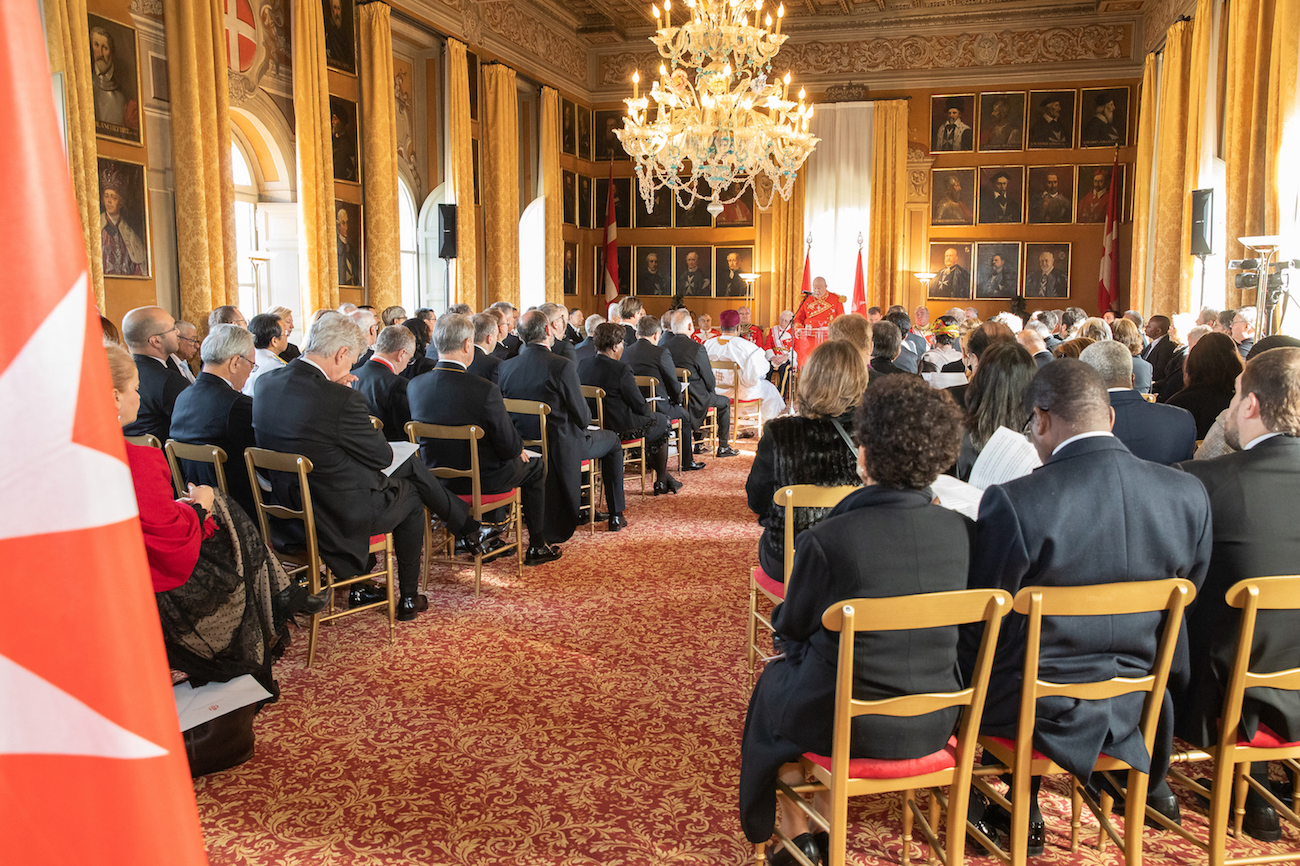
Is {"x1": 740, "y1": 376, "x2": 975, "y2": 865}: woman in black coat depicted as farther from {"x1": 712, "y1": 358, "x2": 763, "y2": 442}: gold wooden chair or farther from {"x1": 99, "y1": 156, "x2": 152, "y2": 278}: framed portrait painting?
{"x1": 99, "y1": 156, "x2": 152, "y2": 278}: framed portrait painting

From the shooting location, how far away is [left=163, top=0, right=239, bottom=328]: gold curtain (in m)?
10.3

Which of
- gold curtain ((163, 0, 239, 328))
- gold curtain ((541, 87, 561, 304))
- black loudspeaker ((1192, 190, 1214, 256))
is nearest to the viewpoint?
gold curtain ((163, 0, 239, 328))

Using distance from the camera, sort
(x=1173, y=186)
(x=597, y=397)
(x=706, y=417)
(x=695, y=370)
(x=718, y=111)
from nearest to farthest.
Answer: (x=597, y=397) → (x=695, y=370) → (x=718, y=111) → (x=706, y=417) → (x=1173, y=186)

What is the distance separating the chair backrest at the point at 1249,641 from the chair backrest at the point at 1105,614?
164 mm

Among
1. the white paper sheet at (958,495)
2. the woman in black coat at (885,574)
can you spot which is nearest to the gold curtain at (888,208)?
the white paper sheet at (958,495)

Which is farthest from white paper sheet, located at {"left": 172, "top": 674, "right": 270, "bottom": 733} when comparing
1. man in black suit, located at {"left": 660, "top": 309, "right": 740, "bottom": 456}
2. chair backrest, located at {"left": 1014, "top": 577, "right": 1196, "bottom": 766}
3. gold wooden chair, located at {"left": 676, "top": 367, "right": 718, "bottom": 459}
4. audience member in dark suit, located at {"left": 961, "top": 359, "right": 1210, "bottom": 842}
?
man in black suit, located at {"left": 660, "top": 309, "right": 740, "bottom": 456}

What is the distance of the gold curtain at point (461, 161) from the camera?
50.1 ft

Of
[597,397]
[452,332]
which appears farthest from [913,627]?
[597,397]

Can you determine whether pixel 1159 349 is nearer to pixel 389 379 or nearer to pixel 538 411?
pixel 538 411

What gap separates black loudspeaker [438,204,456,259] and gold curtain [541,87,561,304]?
3.80m

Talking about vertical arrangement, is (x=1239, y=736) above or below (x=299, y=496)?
below

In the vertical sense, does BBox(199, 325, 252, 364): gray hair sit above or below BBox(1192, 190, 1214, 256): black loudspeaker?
below

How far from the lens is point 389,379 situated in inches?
259

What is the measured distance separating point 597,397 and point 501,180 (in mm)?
9941
